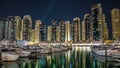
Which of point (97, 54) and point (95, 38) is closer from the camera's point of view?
point (97, 54)

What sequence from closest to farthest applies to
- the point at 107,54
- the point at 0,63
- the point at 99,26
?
1. the point at 0,63
2. the point at 107,54
3. the point at 99,26

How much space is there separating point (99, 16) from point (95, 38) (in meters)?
20.3

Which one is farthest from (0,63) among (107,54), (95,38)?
(95,38)

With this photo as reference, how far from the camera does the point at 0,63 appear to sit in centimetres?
3300

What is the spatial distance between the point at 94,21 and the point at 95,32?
10.5m

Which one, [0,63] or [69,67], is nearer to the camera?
[69,67]

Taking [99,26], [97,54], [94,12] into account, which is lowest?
[97,54]

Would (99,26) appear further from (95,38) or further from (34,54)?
(34,54)

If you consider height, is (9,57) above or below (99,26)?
below

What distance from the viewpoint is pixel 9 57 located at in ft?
126

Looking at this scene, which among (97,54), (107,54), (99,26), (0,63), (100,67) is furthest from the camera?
(99,26)

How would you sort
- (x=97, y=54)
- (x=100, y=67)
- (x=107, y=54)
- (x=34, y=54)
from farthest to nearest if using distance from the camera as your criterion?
(x=97, y=54) < (x=34, y=54) < (x=107, y=54) < (x=100, y=67)

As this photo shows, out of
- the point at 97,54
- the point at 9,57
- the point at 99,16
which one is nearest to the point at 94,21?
the point at 99,16

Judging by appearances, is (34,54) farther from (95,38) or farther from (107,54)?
(95,38)
